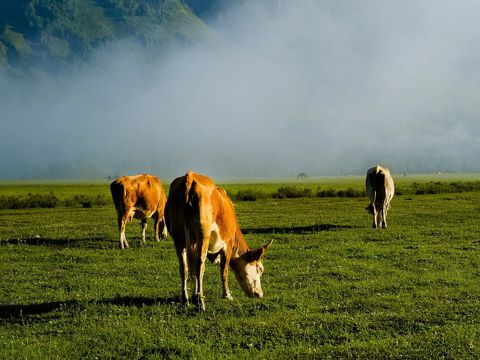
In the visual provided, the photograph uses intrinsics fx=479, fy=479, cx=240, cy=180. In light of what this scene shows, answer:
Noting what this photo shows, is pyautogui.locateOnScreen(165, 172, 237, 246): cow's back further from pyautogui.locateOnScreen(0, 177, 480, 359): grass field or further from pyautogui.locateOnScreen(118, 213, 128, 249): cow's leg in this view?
pyautogui.locateOnScreen(118, 213, 128, 249): cow's leg

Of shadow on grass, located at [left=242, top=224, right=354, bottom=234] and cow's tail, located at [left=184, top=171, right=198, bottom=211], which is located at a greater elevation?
cow's tail, located at [left=184, top=171, right=198, bottom=211]

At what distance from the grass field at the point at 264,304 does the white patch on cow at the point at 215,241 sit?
1316 millimetres

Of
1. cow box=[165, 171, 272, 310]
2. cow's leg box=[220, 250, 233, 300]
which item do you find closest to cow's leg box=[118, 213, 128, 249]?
cow box=[165, 171, 272, 310]

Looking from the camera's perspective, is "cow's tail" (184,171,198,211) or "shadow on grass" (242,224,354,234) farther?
"shadow on grass" (242,224,354,234)

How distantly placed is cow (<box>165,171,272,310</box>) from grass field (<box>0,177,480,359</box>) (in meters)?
0.60

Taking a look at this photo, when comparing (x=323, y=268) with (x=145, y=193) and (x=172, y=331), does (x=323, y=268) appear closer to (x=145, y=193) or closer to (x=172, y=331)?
(x=172, y=331)

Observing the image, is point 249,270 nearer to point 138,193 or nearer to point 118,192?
point 118,192

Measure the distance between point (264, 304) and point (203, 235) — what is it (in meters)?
2.46

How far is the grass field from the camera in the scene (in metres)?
8.48

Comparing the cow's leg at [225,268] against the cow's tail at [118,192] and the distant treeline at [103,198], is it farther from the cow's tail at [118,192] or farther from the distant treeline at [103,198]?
the distant treeline at [103,198]

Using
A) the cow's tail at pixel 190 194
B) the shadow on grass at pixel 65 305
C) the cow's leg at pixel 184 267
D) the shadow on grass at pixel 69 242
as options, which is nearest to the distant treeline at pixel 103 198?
the shadow on grass at pixel 69 242

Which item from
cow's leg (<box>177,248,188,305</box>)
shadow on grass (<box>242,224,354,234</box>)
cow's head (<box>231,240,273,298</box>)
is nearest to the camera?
cow's leg (<box>177,248,188,305</box>)

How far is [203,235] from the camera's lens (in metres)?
10.2

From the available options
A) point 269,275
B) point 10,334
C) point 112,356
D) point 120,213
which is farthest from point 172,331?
point 120,213
